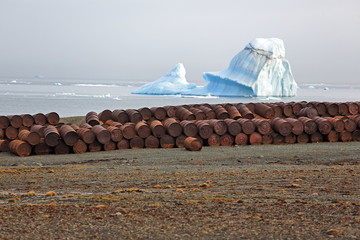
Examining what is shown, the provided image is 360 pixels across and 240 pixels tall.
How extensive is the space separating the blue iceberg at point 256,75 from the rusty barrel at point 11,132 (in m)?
37.8

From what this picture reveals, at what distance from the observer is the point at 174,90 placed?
68.1m

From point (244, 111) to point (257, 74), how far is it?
3400 centimetres

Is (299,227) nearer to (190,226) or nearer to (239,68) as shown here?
(190,226)

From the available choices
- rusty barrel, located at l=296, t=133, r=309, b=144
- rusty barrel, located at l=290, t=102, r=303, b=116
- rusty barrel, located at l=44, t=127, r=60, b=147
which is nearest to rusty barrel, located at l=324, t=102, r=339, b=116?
rusty barrel, located at l=290, t=102, r=303, b=116

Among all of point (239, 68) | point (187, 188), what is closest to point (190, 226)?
point (187, 188)

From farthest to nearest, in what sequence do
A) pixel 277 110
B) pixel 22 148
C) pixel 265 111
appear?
1. pixel 277 110
2. pixel 265 111
3. pixel 22 148

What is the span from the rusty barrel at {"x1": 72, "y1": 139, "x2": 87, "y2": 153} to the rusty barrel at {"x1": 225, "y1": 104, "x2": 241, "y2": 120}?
21.0ft

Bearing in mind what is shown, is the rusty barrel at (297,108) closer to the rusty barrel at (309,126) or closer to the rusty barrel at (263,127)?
the rusty barrel at (309,126)

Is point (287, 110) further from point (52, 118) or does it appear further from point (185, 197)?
point (185, 197)

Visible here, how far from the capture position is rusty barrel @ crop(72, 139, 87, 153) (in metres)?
17.4

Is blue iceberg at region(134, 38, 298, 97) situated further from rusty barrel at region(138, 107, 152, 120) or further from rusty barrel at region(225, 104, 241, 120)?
rusty barrel at region(138, 107, 152, 120)

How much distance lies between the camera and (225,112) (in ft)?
70.0

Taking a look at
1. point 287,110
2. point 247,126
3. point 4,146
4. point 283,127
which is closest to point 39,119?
point 4,146

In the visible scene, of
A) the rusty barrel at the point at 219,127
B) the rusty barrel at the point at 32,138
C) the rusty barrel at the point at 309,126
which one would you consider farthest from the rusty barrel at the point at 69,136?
the rusty barrel at the point at 309,126
